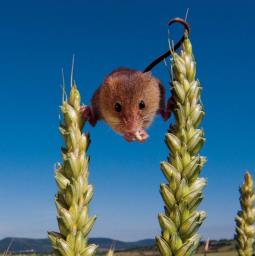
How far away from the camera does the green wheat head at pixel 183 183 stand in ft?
6.28

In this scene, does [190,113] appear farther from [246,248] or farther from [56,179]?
[246,248]

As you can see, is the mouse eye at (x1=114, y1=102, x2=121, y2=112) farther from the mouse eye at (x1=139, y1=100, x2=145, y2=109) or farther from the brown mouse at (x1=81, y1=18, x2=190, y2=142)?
the mouse eye at (x1=139, y1=100, x2=145, y2=109)

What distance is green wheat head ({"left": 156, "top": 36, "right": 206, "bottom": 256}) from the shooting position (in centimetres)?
191

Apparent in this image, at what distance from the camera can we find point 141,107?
3434 mm

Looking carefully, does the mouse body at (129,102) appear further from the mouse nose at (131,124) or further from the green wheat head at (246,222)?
the green wheat head at (246,222)

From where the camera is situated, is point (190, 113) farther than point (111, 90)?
No

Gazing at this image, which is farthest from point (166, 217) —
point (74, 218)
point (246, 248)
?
point (246, 248)

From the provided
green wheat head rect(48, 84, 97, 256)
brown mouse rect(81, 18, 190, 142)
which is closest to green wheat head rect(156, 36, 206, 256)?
green wheat head rect(48, 84, 97, 256)

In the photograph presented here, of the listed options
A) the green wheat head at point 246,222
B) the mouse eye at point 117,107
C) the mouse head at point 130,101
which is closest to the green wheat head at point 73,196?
the mouse head at point 130,101

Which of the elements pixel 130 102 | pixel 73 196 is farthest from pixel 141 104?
pixel 73 196

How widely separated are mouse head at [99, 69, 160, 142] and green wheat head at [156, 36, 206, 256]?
1.01 meters

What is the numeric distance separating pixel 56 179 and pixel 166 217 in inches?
21.6

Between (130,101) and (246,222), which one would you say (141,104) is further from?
(246,222)

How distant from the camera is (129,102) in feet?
11.2
